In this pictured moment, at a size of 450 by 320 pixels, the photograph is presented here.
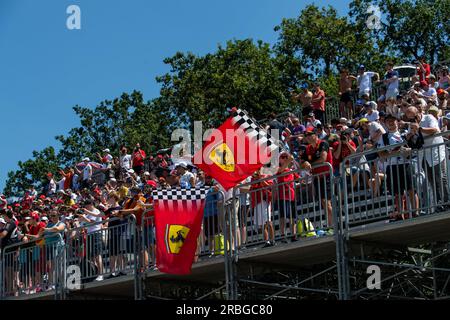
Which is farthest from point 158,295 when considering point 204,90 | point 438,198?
point 204,90

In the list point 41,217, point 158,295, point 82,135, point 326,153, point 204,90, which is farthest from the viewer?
point 82,135

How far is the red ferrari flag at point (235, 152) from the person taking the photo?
16.8 metres

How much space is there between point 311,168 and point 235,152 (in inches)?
66.2

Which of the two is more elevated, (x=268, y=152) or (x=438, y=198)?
(x=268, y=152)

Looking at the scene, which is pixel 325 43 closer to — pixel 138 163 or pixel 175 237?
pixel 138 163

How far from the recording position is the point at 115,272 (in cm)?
1861

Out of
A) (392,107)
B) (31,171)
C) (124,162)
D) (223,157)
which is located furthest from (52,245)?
(31,171)

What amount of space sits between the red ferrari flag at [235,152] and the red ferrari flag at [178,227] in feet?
1.69

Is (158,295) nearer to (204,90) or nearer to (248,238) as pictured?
(248,238)

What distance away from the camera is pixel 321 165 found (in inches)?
615

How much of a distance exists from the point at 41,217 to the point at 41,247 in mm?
4584

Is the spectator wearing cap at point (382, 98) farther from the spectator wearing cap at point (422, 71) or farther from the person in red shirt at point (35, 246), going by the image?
the person in red shirt at point (35, 246)

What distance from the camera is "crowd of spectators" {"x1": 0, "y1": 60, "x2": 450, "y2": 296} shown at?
15.0 m

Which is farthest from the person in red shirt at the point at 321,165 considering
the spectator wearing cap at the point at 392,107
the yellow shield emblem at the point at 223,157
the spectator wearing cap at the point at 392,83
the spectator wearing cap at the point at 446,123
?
the spectator wearing cap at the point at 392,83
